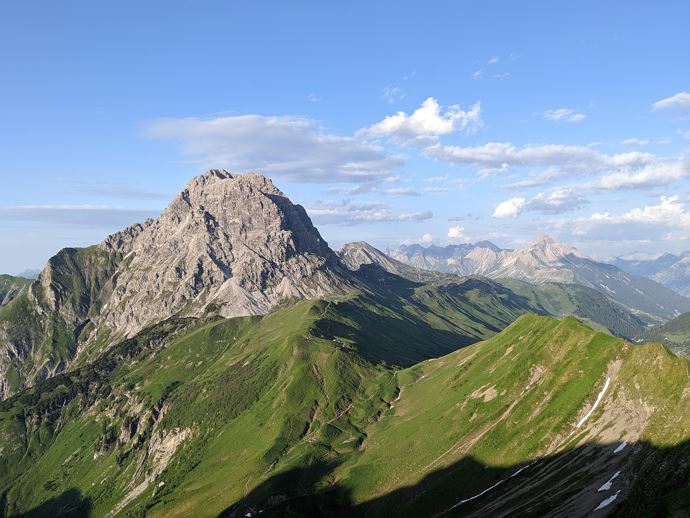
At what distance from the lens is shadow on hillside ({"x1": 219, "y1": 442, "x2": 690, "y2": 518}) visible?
331 ft

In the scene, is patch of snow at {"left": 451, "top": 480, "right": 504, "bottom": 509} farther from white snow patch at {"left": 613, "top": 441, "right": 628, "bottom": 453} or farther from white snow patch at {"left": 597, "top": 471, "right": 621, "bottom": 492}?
white snow patch at {"left": 597, "top": 471, "right": 621, "bottom": 492}

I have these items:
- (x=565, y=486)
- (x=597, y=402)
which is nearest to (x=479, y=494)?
(x=565, y=486)

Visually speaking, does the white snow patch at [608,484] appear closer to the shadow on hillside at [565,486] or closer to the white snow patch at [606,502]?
the shadow on hillside at [565,486]

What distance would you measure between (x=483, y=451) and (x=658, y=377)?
206 feet

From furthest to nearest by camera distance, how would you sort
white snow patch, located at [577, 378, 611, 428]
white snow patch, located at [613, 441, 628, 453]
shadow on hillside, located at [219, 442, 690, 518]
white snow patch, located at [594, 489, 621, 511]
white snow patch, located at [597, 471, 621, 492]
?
white snow patch, located at [577, 378, 611, 428] → white snow patch, located at [613, 441, 628, 453] → white snow patch, located at [597, 471, 621, 492] → white snow patch, located at [594, 489, 621, 511] → shadow on hillside, located at [219, 442, 690, 518]

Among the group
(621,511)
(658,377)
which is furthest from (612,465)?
(658,377)

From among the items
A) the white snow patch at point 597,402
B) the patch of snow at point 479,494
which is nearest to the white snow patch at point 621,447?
the white snow patch at point 597,402

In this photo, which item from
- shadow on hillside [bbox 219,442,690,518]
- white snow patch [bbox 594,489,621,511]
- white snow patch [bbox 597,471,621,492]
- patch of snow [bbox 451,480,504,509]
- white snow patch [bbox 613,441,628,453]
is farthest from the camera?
patch of snow [bbox 451,480,504,509]

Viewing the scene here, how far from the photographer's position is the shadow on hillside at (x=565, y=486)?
101m

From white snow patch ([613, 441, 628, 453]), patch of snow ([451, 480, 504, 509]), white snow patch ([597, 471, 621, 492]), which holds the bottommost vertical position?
patch of snow ([451, 480, 504, 509])

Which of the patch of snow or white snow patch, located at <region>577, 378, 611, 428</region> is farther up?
white snow patch, located at <region>577, 378, 611, 428</region>

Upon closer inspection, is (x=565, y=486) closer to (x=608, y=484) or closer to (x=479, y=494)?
(x=608, y=484)

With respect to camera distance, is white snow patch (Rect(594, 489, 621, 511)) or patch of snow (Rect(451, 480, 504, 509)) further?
patch of snow (Rect(451, 480, 504, 509))

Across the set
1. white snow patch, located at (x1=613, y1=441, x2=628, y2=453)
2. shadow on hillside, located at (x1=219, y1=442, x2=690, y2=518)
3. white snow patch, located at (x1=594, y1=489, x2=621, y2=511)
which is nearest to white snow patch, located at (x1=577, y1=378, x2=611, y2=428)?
shadow on hillside, located at (x1=219, y1=442, x2=690, y2=518)
